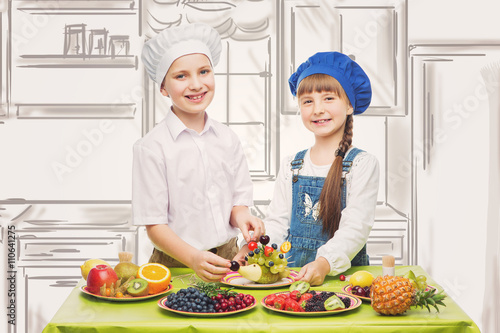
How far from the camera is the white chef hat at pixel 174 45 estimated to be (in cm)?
259

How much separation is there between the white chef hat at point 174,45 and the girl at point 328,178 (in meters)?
0.50

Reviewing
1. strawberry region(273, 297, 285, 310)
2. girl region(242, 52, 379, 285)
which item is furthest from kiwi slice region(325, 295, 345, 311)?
girl region(242, 52, 379, 285)

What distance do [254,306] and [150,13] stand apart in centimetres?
254

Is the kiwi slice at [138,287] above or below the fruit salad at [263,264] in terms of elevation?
below

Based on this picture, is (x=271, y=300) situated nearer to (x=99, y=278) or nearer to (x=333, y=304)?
(x=333, y=304)

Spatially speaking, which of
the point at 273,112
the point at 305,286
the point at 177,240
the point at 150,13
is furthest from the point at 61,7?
the point at 305,286

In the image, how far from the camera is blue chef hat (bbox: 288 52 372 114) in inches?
111

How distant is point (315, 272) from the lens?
7.89ft

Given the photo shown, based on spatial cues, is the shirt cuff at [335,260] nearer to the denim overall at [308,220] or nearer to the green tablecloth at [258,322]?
the denim overall at [308,220]

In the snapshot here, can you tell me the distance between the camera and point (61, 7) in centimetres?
410

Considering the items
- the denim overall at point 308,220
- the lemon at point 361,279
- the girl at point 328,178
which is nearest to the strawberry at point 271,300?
the lemon at point 361,279

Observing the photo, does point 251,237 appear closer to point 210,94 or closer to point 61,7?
point 210,94

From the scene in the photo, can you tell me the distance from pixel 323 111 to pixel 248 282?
2.78 feet

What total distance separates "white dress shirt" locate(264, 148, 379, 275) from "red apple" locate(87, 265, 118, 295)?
826mm
